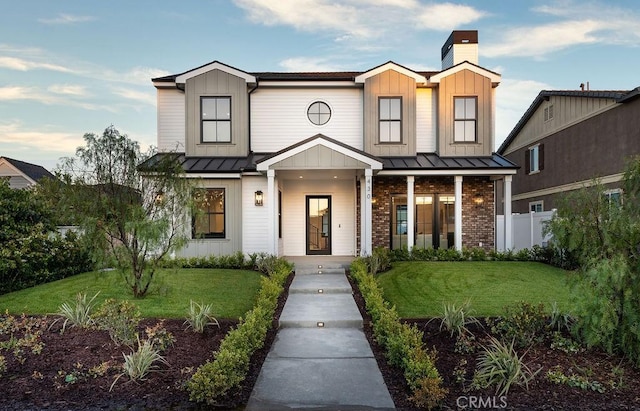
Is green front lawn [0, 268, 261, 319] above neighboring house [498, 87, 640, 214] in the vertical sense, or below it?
below

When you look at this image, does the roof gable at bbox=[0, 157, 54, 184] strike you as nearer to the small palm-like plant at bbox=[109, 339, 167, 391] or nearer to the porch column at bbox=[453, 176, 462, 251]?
the porch column at bbox=[453, 176, 462, 251]

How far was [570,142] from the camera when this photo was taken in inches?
659

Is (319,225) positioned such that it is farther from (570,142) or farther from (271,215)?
(570,142)

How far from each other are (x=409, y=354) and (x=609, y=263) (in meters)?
2.49

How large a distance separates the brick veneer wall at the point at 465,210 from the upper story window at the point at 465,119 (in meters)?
1.43

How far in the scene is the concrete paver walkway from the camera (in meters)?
4.27

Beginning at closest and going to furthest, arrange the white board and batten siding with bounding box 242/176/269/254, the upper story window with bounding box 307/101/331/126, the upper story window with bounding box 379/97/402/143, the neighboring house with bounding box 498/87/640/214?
the white board and batten siding with bounding box 242/176/269/254 < the neighboring house with bounding box 498/87/640/214 < the upper story window with bounding box 379/97/402/143 < the upper story window with bounding box 307/101/331/126

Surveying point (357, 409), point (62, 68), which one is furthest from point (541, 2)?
point (62, 68)

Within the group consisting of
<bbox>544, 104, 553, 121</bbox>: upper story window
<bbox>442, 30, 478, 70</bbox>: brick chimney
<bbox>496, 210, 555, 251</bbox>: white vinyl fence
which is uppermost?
<bbox>442, 30, 478, 70</bbox>: brick chimney

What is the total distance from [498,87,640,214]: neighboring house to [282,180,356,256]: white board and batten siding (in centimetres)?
639

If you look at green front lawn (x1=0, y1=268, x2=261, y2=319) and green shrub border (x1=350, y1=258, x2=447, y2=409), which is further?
green front lawn (x1=0, y1=268, x2=261, y2=319)

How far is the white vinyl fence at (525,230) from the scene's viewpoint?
13779mm

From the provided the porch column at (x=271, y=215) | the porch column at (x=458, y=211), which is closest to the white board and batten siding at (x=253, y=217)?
the porch column at (x=271, y=215)

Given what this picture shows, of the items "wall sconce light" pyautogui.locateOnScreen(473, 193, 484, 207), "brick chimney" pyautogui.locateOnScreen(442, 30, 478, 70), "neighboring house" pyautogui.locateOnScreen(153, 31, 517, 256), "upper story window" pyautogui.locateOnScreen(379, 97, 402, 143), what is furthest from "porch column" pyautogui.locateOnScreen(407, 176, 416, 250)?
"brick chimney" pyautogui.locateOnScreen(442, 30, 478, 70)
